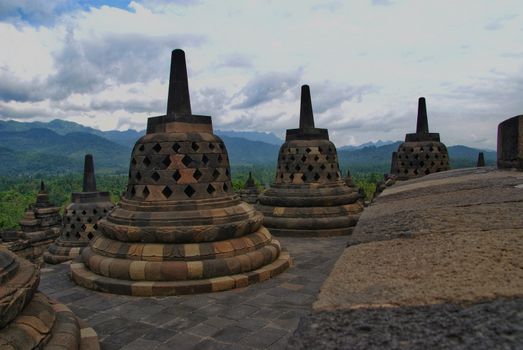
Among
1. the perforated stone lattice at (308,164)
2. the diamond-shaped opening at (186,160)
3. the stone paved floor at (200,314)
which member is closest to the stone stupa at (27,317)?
the stone paved floor at (200,314)

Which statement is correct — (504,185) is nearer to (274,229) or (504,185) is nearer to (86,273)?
(86,273)

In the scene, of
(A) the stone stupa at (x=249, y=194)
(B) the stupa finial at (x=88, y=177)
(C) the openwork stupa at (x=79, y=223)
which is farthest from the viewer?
(A) the stone stupa at (x=249, y=194)

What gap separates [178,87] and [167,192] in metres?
1.91

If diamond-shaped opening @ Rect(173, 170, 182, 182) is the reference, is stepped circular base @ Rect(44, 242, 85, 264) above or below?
below

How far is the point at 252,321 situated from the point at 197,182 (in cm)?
277

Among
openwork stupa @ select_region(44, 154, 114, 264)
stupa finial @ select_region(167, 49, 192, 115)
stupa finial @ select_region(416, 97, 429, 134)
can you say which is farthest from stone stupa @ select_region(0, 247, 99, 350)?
stupa finial @ select_region(416, 97, 429, 134)

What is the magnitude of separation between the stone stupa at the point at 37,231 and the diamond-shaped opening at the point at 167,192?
16.3 metres

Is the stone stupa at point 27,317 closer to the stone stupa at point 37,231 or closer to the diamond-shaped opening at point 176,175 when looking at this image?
the diamond-shaped opening at point 176,175

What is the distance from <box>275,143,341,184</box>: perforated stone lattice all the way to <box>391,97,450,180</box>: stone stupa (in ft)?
9.01

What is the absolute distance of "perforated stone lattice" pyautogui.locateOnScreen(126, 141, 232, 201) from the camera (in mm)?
6555

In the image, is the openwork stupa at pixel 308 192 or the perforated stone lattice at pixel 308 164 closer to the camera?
the openwork stupa at pixel 308 192

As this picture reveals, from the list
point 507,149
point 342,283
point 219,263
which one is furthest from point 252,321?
point 507,149

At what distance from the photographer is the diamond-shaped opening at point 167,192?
21.4 ft

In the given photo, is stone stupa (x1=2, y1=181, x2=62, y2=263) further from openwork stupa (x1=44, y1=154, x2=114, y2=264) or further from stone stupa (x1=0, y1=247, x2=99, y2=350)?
stone stupa (x1=0, y1=247, x2=99, y2=350)
